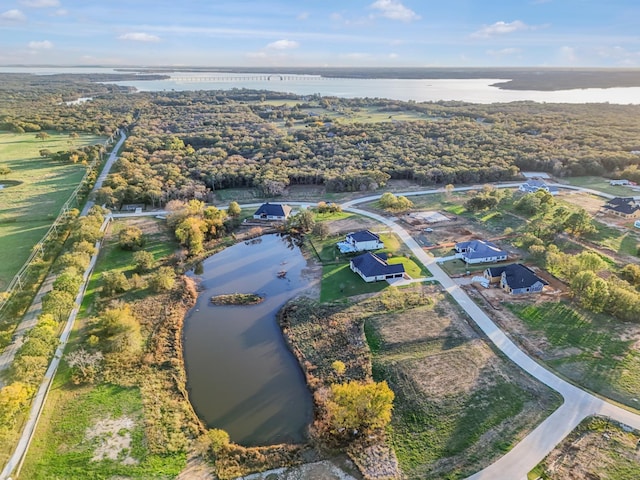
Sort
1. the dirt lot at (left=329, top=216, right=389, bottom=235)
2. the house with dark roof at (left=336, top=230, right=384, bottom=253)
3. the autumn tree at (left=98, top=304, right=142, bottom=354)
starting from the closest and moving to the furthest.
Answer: the autumn tree at (left=98, top=304, right=142, bottom=354) → the house with dark roof at (left=336, top=230, right=384, bottom=253) → the dirt lot at (left=329, top=216, right=389, bottom=235)

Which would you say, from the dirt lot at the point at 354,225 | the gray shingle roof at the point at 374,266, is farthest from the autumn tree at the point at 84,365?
the dirt lot at the point at 354,225

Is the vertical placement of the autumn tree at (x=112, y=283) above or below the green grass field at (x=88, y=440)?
above

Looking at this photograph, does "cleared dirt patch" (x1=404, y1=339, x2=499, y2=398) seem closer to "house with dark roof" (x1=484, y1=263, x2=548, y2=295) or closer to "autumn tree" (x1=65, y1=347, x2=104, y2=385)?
"house with dark roof" (x1=484, y1=263, x2=548, y2=295)

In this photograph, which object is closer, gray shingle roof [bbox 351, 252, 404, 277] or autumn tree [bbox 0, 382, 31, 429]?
autumn tree [bbox 0, 382, 31, 429]

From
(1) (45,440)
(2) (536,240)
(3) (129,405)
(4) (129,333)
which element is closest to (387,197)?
(2) (536,240)

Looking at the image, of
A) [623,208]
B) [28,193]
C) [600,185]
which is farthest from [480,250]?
[28,193]

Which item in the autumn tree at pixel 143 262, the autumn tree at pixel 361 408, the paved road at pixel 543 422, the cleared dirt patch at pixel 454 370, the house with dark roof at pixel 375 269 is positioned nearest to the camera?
the paved road at pixel 543 422

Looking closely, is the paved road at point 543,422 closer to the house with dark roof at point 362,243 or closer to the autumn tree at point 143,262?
the house with dark roof at point 362,243

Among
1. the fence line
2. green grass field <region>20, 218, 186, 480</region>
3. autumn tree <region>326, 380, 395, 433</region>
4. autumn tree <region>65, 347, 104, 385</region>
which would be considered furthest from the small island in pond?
the fence line
